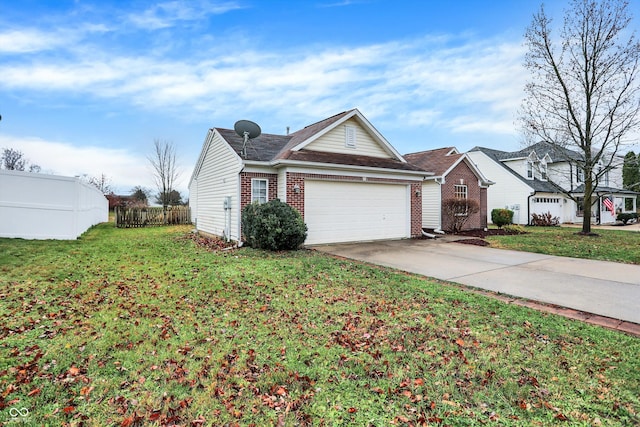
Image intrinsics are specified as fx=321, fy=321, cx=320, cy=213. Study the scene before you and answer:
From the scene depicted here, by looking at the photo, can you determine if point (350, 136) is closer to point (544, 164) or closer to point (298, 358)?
point (298, 358)

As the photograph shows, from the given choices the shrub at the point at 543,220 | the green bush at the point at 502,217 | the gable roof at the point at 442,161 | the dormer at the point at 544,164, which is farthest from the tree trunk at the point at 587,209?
the dormer at the point at 544,164

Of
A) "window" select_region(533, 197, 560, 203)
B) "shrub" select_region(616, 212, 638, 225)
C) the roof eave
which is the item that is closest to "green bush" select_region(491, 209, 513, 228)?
"window" select_region(533, 197, 560, 203)

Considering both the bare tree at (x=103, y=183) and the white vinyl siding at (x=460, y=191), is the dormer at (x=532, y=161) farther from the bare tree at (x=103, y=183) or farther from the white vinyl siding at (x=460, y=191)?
the bare tree at (x=103, y=183)

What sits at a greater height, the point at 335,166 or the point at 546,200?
the point at 335,166

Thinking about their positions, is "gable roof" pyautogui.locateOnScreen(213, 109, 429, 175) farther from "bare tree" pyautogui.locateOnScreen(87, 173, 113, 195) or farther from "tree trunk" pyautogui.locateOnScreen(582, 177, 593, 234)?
"bare tree" pyautogui.locateOnScreen(87, 173, 113, 195)

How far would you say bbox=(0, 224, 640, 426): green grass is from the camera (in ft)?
Result: 8.40

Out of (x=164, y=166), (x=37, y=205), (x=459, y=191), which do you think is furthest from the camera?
(x=164, y=166)

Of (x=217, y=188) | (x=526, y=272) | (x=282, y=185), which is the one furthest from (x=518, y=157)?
(x=217, y=188)

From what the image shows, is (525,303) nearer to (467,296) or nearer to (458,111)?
(467,296)

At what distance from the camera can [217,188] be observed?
13.8 m

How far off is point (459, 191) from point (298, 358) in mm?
17403

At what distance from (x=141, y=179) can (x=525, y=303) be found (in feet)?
121

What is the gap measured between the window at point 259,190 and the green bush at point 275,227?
1032 mm

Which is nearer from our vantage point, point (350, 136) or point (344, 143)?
point (344, 143)
